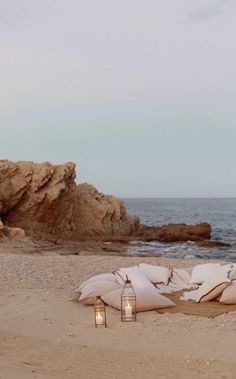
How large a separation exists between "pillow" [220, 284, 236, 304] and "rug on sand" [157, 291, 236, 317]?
7 centimetres

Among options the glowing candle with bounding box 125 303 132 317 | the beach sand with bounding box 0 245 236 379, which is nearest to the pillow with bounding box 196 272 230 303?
the beach sand with bounding box 0 245 236 379

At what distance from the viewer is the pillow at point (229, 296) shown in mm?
8930

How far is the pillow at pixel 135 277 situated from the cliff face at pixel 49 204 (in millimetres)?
18124

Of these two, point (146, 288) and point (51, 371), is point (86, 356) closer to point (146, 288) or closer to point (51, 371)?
point (51, 371)

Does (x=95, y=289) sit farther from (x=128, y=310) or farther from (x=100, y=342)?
(x=100, y=342)

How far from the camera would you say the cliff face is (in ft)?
91.9

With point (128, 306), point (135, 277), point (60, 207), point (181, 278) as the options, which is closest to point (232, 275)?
point (181, 278)

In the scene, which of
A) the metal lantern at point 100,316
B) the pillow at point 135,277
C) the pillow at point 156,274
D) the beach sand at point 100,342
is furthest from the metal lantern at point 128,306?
the pillow at point 156,274

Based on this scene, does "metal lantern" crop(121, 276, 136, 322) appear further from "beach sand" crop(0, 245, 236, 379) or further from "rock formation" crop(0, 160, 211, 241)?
"rock formation" crop(0, 160, 211, 241)

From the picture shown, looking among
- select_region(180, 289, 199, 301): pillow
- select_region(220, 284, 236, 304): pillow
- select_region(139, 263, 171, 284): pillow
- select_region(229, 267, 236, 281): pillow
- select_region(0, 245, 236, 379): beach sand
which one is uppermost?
select_region(229, 267, 236, 281): pillow

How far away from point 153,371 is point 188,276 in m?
4.91

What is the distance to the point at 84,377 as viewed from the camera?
5.66m

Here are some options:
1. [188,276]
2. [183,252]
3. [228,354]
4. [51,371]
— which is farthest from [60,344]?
[183,252]

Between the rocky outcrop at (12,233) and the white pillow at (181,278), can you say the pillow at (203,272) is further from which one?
→ the rocky outcrop at (12,233)
